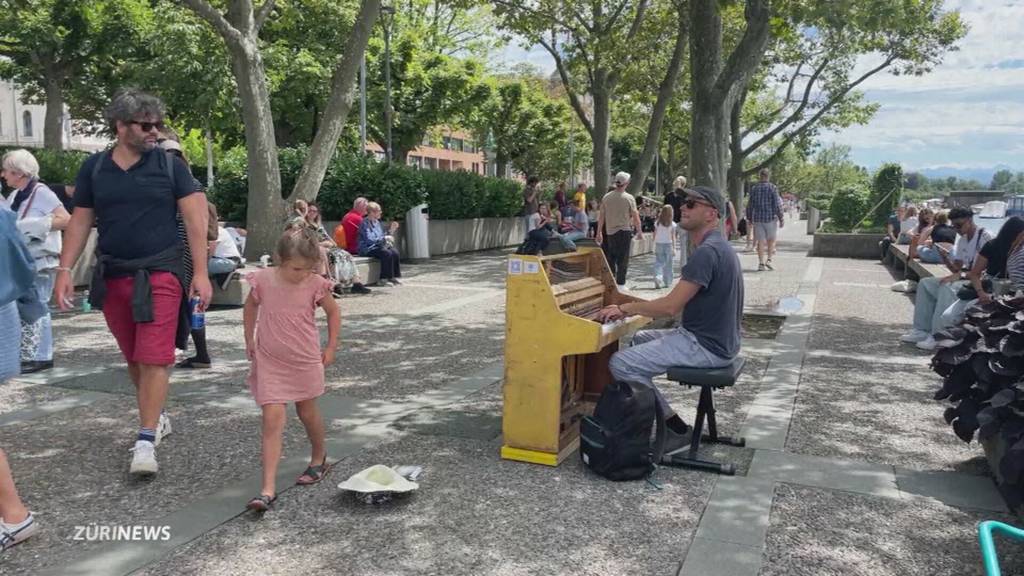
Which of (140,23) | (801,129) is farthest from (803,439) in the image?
(140,23)

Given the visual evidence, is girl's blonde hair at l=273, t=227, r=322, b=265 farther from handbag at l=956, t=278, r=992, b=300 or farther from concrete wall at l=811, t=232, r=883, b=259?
concrete wall at l=811, t=232, r=883, b=259

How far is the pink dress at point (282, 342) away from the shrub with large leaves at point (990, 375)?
3226 mm

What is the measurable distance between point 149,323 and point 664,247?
916 cm

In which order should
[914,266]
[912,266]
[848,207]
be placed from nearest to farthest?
[914,266]
[912,266]
[848,207]

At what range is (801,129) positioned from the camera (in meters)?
29.6

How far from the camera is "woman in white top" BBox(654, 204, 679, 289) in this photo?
1169 cm

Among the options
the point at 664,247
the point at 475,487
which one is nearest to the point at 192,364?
the point at 475,487

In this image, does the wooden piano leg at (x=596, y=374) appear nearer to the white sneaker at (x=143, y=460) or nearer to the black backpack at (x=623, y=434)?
the black backpack at (x=623, y=434)

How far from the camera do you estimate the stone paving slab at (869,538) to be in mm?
3184

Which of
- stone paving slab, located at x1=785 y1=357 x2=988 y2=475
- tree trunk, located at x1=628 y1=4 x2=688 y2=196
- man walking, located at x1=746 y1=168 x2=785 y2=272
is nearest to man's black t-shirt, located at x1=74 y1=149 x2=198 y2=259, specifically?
stone paving slab, located at x1=785 y1=357 x2=988 y2=475

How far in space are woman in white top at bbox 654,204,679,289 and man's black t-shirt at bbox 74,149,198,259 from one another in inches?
339

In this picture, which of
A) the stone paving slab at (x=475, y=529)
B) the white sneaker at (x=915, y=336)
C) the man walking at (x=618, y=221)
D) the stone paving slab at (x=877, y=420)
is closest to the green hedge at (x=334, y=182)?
the man walking at (x=618, y=221)

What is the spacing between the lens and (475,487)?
13.0 ft

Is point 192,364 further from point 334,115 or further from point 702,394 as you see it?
point 334,115
